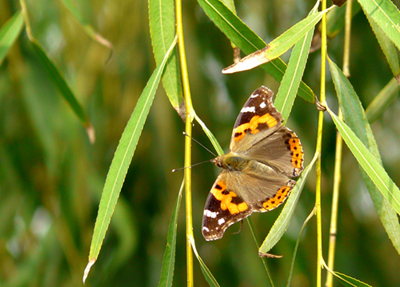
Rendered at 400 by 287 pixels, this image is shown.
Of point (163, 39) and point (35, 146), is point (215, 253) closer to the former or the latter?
point (35, 146)

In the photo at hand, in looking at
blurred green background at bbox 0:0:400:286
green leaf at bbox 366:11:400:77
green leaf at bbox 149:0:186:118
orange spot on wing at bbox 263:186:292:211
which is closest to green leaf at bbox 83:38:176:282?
green leaf at bbox 149:0:186:118

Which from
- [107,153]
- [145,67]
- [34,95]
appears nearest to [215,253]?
[107,153]

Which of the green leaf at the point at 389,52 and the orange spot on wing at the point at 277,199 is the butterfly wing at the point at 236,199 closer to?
the orange spot on wing at the point at 277,199

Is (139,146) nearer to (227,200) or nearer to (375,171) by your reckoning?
(227,200)

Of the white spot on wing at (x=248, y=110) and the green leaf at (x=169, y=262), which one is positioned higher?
the white spot on wing at (x=248, y=110)

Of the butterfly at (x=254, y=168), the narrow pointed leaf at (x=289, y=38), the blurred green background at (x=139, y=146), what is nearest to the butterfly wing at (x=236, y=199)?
the butterfly at (x=254, y=168)

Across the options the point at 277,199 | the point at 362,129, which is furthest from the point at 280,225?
the point at 362,129

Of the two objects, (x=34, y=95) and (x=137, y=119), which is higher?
(x=137, y=119)

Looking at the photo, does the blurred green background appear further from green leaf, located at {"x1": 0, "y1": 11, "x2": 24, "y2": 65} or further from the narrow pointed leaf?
the narrow pointed leaf
